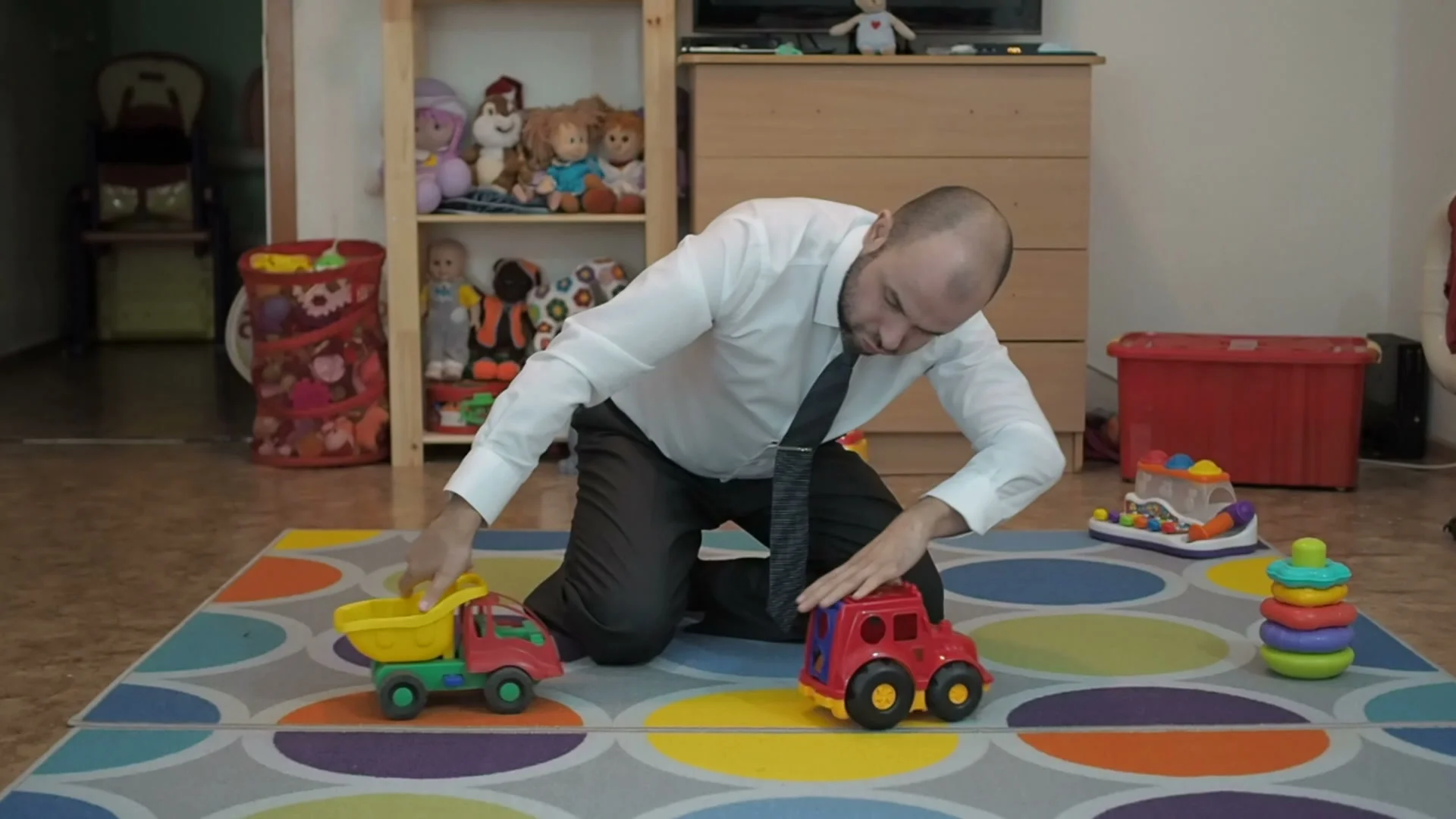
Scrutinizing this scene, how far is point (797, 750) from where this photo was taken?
1751 mm

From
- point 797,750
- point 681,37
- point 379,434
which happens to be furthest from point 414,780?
point 681,37

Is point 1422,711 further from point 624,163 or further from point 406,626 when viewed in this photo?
point 624,163

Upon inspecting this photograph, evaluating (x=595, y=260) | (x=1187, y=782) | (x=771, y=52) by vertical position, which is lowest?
(x=1187, y=782)

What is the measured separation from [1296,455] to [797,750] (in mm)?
1950

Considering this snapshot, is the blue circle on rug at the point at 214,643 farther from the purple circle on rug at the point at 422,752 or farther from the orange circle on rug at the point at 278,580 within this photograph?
the purple circle on rug at the point at 422,752

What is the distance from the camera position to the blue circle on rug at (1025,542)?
276cm

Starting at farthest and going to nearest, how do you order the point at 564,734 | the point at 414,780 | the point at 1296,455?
the point at 1296,455
the point at 564,734
the point at 414,780

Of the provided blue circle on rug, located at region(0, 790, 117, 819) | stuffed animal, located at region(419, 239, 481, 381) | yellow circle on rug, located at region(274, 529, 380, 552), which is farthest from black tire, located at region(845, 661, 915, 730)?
stuffed animal, located at region(419, 239, 481, 381)

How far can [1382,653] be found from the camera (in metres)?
2.12

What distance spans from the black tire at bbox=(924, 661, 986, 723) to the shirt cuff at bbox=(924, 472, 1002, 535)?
162 mm

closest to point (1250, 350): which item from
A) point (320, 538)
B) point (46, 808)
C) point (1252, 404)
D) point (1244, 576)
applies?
point (1252, 404)

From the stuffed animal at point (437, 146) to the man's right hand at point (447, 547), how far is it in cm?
194

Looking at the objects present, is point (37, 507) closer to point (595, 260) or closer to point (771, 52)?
point (595, 260)

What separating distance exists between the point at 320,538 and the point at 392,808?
50.1 inches
